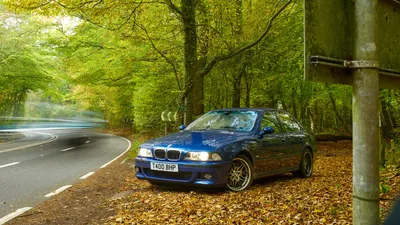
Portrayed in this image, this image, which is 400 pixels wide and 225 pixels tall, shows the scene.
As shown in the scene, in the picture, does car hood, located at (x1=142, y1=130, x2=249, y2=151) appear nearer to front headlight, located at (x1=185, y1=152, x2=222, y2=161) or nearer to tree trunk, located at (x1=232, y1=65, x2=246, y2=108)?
front headlight, located at (x1=185, y1=152, x2=222, y2=161)

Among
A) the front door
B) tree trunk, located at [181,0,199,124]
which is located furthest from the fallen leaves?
tree trunk, located at [181,0,199,124]

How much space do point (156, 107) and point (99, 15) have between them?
14.0 meters

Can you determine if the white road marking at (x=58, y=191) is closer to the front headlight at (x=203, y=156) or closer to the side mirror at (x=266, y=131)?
the front headlight at (x=203, y=156)

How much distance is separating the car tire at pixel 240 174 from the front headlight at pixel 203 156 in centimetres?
42

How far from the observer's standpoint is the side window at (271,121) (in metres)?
8.79

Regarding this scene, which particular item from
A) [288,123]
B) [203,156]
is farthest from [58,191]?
[288,123]

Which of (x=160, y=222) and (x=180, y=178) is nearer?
(x=160, y=222)

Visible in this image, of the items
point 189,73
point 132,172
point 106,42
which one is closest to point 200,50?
point 189,73

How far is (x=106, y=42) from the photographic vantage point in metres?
20.2

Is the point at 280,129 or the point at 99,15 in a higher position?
the point at 99,15

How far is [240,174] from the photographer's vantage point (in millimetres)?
7566

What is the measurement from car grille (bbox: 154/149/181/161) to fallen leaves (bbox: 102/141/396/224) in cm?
67

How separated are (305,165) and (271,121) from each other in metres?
1.57

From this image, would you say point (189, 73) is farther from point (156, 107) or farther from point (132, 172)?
point (156, 107)
